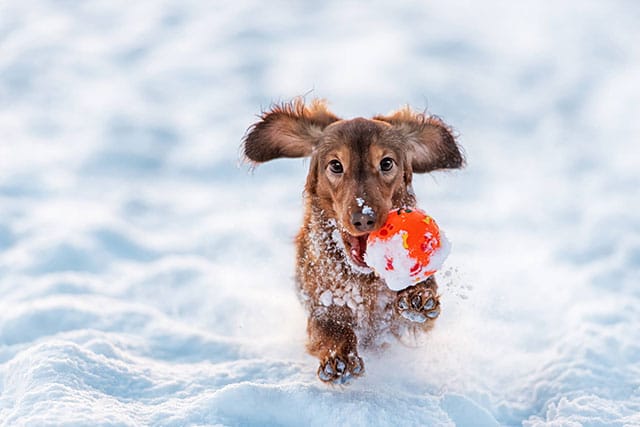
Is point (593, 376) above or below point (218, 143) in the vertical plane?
below

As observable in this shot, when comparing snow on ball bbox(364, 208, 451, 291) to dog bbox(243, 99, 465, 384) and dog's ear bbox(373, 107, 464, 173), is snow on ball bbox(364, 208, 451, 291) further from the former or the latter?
dog's ear bbox(373, 107, 464, 173)

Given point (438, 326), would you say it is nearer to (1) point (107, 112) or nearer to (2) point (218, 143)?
(2) point (218, 143)

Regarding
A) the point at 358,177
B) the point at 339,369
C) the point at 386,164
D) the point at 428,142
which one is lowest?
the point at 339,369

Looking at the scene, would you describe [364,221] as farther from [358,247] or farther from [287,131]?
[287,131]

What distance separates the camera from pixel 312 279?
11.5ft

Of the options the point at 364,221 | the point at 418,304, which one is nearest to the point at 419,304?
the point at 418,304

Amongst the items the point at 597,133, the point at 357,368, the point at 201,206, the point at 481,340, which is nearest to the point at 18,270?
the point at 201,206

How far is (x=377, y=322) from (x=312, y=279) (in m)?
0.35

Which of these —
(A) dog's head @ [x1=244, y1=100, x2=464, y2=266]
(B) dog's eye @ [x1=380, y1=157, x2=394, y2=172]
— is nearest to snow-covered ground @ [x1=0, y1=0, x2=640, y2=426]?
(A) dog's head @ [x1=244, y1=100, x2=464, y2=266]

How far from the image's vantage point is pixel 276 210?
5.53 meters

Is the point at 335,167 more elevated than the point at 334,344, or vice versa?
the point at 335,167

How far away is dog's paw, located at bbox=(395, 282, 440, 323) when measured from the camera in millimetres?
3000

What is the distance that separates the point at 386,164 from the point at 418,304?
63 cm

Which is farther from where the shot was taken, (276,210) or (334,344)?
(276,210)
